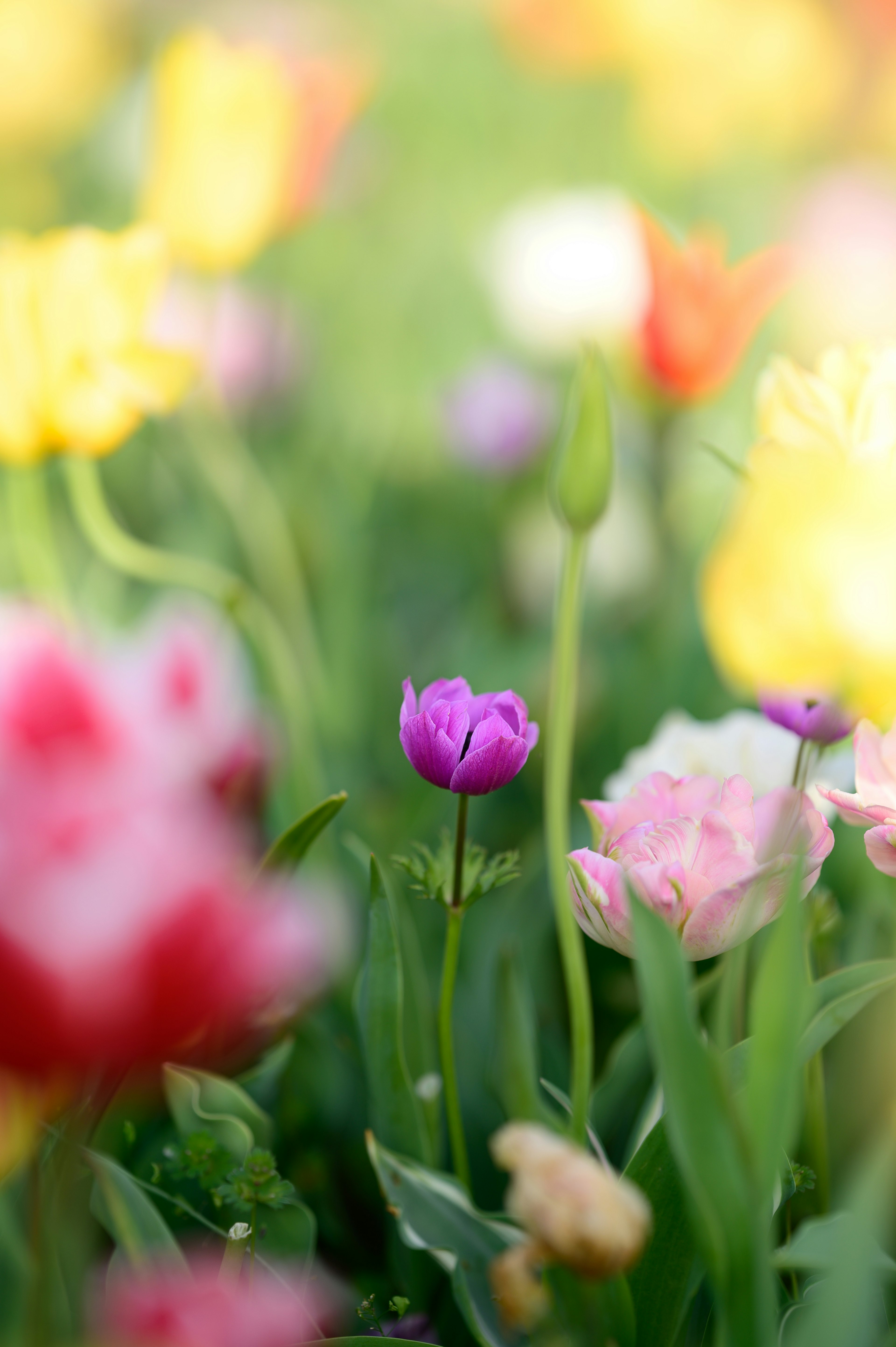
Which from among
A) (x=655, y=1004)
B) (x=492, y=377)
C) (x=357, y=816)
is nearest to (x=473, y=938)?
(x=357, y=816)

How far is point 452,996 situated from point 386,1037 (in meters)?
0.03

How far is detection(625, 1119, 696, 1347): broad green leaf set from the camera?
41 cm

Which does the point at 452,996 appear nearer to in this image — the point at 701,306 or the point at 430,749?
the point at 430,749

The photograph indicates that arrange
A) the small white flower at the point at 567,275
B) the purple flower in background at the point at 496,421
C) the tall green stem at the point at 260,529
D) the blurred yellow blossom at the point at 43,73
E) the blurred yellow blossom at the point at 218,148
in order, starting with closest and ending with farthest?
the blurred yellow blossom at the point at 218,148
the tall green stem at the point at 260,529
the purple flower in background at the point at 496,421
the small white flower at the point at 567,275
the blurred yellow blossom at the point at 43,73

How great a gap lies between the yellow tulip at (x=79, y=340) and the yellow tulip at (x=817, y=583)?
0.39m

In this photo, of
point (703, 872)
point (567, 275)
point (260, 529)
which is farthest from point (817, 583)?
point (567, 275)

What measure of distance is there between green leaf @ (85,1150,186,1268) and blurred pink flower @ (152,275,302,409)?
1.13 m

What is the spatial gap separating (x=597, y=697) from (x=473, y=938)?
1.02ft

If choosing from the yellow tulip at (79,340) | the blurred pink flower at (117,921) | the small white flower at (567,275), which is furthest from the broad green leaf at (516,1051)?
the small white flower at (567,275)

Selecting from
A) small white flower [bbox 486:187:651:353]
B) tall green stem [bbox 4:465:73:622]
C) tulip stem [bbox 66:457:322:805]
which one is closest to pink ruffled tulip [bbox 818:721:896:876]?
tulip stem [bbox 66:457:322:805]

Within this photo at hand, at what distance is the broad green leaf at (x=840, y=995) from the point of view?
401mm

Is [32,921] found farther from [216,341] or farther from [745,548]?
[216,341]

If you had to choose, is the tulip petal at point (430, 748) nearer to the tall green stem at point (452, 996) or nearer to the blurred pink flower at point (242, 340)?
the tall green stem at point (452, 996)

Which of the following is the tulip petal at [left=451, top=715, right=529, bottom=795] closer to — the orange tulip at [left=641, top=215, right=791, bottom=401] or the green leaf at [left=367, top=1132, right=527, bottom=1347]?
the green leaf at [left=367, top=1132, right=527, bottom=1347]
